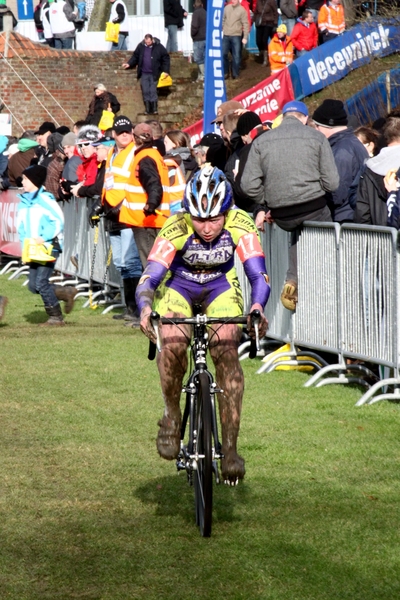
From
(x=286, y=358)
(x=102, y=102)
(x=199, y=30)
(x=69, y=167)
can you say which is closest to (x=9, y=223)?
(x=69, y=167)

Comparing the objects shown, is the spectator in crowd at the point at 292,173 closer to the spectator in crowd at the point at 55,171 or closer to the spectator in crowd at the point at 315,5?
the spectator in crowd at the point at 55,171

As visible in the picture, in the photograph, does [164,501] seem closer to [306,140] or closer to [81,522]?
[81,522]

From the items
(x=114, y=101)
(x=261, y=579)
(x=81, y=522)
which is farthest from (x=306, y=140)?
(x=114, y=101)

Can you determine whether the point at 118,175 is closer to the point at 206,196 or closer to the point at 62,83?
the point at 206,196

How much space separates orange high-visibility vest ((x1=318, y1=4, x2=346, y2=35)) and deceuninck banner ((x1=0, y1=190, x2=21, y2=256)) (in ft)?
30.9

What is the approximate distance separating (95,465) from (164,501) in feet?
3.29

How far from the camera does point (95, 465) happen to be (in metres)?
7.86

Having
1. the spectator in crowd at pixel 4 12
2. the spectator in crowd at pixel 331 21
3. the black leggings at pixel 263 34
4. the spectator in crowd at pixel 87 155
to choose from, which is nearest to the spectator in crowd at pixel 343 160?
the spectator in crowd at pixel 87 155

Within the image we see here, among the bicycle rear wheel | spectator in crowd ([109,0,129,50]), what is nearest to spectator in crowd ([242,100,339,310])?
the bicycle rear wheel

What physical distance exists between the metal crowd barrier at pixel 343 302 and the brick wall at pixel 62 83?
68.8ft

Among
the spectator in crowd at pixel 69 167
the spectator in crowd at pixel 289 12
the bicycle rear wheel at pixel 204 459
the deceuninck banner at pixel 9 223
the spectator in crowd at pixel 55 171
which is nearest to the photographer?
the bicycle rear wheel at pixel 204 459

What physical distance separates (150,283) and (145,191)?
23.6 ft

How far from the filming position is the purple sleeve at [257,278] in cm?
641

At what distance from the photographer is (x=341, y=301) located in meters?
10.2
